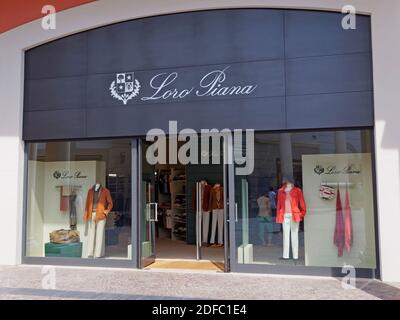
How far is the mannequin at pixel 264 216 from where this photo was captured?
23.6 feet

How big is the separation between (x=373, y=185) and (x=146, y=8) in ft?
16.1

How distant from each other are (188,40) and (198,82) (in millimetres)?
781

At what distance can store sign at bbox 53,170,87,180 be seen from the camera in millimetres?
8125

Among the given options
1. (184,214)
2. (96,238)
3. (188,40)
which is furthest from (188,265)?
(188,40)

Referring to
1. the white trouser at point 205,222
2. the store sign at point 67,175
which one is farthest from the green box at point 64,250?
the white trouser at point 205,222

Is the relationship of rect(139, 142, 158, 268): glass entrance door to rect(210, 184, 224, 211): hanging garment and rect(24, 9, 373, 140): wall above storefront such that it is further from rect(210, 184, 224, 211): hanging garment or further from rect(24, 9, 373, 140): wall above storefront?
rect(210, 184, 224, 211): hanging garment

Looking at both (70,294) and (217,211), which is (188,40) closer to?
(217,211)

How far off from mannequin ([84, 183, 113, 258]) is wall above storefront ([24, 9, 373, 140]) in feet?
3.59

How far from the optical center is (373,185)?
669 centimetres

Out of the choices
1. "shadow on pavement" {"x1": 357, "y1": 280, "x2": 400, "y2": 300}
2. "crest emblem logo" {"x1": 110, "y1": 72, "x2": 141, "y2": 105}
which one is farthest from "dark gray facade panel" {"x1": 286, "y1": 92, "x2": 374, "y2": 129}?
"crest emblem logo" {"x1": 110, "y1": 72, "x2": 141, "y2": 105}

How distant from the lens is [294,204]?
23.2 feet

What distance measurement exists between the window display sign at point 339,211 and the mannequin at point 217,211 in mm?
3197

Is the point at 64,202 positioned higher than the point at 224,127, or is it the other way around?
the point at 224,127
